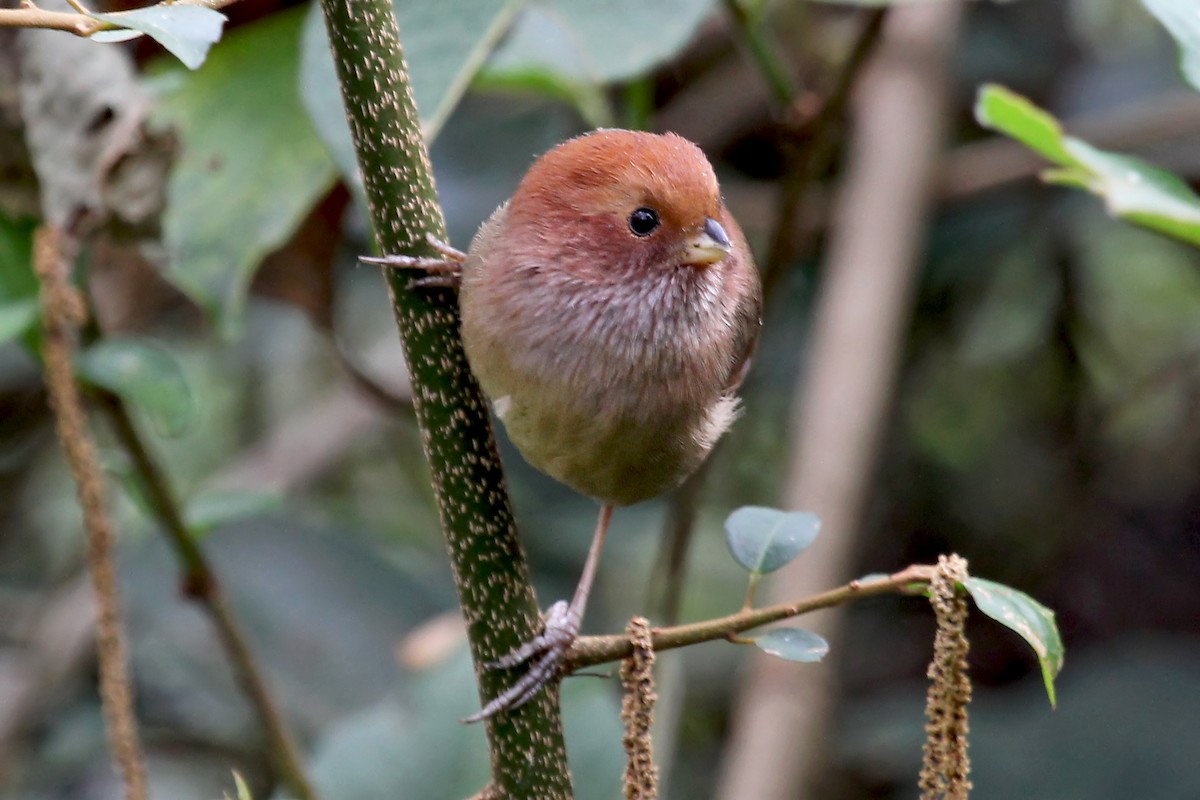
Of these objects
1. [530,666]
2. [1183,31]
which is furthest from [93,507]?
[1183,31]

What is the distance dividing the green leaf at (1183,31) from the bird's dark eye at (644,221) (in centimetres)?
69

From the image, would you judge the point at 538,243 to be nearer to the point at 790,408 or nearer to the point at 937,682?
the point at 937,682

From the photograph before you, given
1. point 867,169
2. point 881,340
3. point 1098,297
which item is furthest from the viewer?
point 1098,297

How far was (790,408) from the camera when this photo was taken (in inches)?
155

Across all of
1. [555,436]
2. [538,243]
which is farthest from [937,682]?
[538,243]

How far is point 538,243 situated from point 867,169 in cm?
174

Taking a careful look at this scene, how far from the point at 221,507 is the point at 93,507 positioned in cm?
49

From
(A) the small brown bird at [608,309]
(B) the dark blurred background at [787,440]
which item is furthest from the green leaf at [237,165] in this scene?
(A) the small brown bird at [608,309]

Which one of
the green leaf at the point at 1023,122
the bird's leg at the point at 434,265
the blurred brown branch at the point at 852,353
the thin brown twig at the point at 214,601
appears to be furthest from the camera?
the blurred brown branch at the point at 852,353

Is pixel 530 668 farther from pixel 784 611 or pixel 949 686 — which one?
pixel 949 686

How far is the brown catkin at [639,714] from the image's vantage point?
131 centimetres

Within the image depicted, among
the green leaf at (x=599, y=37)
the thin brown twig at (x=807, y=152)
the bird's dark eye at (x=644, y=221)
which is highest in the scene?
the thin brown twig at (x=807, y=152)

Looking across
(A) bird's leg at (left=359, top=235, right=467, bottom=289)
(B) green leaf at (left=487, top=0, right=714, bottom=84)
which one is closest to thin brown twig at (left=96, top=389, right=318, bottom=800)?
(A) bird's leg at (left=359, top=235, right=467, bottom=289)

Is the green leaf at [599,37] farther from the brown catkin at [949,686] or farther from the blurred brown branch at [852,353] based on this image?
the brown catkin at [949,686]
